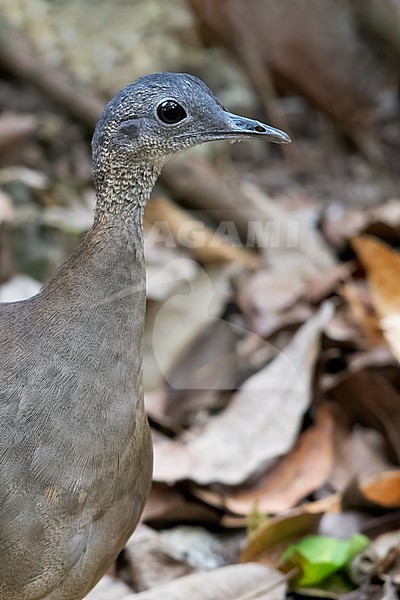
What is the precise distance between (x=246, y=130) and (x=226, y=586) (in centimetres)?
119

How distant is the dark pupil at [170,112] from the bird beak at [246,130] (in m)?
0.11

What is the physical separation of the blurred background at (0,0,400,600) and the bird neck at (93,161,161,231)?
40.7 inches

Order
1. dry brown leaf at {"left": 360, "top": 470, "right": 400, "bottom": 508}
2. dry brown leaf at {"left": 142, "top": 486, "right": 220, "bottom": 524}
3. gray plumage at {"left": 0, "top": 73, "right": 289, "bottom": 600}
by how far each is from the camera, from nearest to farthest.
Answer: gray plumage at {"left": 0, "top": 73, "right": 289, "bottom": 600}
dry brown leaf at {"left": 360, "top": 470, "right": 400, "bottom": 508}
dry brown leaf at {"left": 142, "top": 486, "right": 220, "bottom": 524}

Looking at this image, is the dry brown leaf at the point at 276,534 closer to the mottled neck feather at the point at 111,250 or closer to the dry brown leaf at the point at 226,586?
the dry brown leaf at the point at 226,586

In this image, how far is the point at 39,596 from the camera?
8.22 ft

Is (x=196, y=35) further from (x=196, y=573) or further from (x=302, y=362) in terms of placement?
(x=196, y=573)

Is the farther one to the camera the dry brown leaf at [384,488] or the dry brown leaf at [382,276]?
the dry brown leaf at [382,276]

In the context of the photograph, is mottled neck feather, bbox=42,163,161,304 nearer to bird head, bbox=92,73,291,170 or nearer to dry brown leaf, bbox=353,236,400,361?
bird head, bbox=92,73,291,170

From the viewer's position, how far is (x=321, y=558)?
9.95ft

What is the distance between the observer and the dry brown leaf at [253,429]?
11.0 feet

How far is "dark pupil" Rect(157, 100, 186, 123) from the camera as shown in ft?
8.20

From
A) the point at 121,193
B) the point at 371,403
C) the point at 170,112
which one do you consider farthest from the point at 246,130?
the point at 371,403

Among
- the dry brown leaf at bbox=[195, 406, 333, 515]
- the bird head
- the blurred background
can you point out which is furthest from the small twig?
the bird head

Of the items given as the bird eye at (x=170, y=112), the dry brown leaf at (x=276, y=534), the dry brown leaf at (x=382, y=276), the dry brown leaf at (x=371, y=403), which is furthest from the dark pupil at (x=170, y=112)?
the dry brown leaf at (x=382, y=276)
